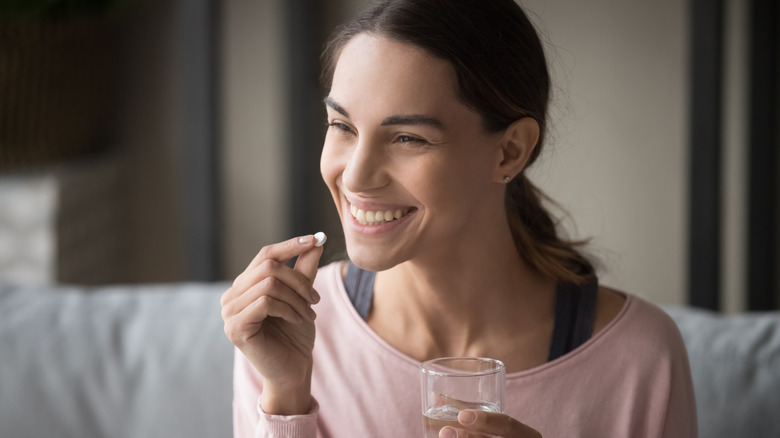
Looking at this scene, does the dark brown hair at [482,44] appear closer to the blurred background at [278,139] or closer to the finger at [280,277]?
the finger at [280,277]

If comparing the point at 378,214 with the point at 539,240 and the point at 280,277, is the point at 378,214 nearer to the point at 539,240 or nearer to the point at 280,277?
the point at 280,277

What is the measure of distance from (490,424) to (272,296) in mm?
306

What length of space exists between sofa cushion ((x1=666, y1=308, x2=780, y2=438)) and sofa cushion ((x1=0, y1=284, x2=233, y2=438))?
0.85 m

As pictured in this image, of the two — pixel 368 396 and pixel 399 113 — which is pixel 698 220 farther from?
pixel 399 113

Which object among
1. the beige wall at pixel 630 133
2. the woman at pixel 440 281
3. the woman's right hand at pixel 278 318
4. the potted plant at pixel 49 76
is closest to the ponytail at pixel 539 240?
the woman at pixel 440 281

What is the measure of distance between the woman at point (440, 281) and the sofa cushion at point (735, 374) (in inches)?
11.3

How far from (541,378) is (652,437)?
170 millimetres

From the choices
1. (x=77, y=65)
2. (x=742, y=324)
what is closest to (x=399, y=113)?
(x=742, y=324)

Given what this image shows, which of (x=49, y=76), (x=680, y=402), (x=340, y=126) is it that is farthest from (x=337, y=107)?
(x=49, y=76)

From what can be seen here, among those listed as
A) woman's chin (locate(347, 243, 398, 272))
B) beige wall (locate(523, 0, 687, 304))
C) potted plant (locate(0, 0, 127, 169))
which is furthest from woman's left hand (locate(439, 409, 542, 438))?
potted plant (locate(0, 0, 127, 169))

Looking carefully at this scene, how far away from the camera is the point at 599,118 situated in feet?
8.13

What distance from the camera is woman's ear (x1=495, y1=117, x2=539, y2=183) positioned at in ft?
3.85

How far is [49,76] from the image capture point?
286 centimetres

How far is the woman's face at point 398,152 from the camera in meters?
1.08
